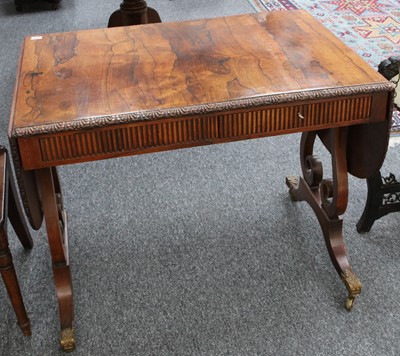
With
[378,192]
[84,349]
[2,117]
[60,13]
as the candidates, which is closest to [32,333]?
[84,349]

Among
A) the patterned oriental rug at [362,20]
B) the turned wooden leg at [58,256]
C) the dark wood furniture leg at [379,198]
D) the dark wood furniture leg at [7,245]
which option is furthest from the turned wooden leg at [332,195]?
the patterned oriental rug at [362,20]

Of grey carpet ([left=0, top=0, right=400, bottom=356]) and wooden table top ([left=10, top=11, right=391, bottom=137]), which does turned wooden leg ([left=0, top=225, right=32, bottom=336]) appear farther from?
wooden table top ([left=10, top=11, right=391, bottom=137])

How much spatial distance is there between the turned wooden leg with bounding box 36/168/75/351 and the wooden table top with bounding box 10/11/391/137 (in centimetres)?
24

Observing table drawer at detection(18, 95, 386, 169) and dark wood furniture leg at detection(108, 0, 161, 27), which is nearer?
table drawer at detection(18, 95, 386, 169)

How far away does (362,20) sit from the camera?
3.86m

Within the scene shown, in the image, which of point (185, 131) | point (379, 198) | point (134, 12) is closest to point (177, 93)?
point (185, 131)

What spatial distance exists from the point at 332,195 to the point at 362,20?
258 centimetres

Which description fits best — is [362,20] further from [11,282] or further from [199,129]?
[11,282]

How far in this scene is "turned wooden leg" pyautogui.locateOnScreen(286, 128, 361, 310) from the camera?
1.59 m

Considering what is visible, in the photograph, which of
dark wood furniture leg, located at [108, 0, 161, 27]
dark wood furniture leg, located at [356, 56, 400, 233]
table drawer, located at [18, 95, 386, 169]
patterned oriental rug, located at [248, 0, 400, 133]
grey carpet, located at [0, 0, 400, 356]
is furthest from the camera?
patterned oriental rug, located at [248, 0, 400, 133]

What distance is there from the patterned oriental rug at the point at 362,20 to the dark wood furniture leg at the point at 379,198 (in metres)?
1.52

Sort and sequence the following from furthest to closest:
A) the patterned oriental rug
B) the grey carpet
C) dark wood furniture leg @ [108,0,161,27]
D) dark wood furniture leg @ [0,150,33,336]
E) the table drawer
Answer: the patterned oriental rug, dark wood furniture leg @ [108,0,161,27], the grey carpet, dark wood furniture leg @ [0,150,33,336], the table drawer

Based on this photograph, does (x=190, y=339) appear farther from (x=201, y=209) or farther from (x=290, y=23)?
(x=290, y=23)

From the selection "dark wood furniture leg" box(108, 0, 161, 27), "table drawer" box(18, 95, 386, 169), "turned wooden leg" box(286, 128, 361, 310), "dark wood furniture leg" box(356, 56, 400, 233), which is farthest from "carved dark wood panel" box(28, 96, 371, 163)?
"dark wood furniture leg" box(108, 0, 161, 27)
